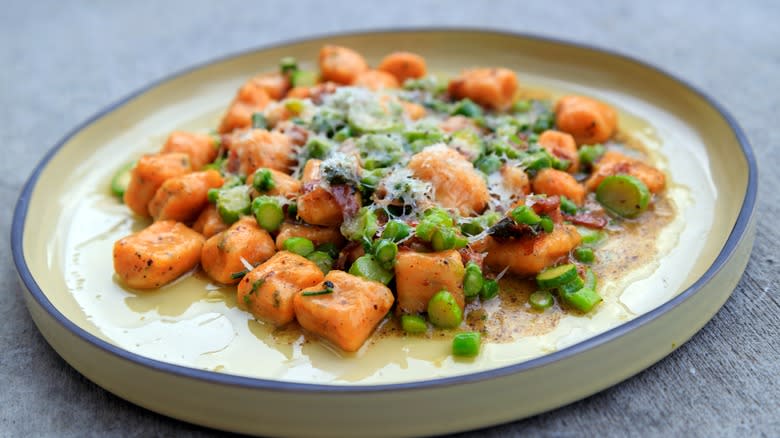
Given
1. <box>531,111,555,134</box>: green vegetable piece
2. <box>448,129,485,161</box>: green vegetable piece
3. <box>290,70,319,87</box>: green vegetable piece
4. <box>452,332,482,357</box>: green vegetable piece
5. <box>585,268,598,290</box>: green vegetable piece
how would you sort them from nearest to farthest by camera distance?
1. <box>452,332,482,357</box>: green vegetable piece
2. <box>585,268,598,290</box>: green vegetable piece
3. <box>448,129,485,161</box>: green vegetable piece
4. <box>531,111,555,134</box>: green vegetable piece
5. <box>290,70,319,87</box>: green vegetable piece

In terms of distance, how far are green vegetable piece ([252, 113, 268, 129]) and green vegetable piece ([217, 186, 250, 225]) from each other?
645 millimetres

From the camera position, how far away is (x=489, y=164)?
4.16m

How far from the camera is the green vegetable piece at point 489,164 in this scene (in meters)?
4.15

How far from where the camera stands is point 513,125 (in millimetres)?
4758

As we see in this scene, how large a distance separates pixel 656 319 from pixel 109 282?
2554 millimetres

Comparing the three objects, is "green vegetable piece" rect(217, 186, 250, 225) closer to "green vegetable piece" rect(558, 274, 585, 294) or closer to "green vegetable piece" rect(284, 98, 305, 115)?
"green vegetable piece" rect(284, 98, 305, 115)

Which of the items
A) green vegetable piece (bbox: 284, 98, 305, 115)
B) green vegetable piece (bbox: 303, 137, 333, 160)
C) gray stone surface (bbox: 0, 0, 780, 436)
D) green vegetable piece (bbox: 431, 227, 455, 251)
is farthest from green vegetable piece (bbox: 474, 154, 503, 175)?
gray stone surface (bbox: 0, 0, 780, 436)

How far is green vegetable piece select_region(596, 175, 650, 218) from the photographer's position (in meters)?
4.12

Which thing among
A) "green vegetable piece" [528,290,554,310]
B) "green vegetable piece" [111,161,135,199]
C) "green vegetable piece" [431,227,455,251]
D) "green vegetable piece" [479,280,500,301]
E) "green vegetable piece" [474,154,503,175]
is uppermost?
"green vegetable piece" [431,227,455,251]

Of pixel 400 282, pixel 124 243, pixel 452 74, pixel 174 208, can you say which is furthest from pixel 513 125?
pixel 124 243

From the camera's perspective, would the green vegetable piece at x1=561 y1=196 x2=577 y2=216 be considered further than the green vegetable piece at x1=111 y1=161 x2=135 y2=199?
No

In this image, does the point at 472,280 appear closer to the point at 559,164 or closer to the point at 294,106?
the point at 559,164

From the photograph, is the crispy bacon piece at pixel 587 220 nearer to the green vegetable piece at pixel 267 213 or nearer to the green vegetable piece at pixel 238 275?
the green vegetable piece at pixel 267 213

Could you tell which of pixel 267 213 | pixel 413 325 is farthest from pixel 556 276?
pixel 267 213
